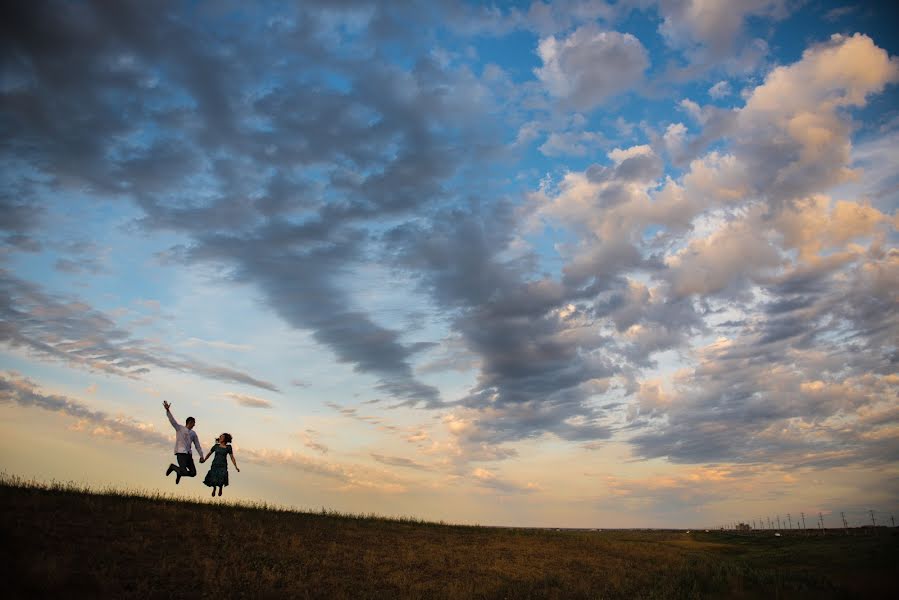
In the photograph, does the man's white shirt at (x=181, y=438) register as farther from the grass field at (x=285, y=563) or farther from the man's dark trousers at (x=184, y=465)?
the grass field at (x=285, y=563)

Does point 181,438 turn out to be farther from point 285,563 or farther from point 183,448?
point 285,563

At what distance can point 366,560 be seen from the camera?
2261 cm

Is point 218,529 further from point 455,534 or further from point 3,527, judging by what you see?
point 455,534

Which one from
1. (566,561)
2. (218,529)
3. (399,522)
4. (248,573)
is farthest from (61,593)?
(566,561)

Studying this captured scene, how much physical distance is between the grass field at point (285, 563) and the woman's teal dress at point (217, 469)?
1.23 m

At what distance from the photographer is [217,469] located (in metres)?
23.1

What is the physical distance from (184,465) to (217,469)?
1616 millimetres

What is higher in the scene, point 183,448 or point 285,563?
point 183,448

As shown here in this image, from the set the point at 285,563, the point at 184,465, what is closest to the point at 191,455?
the point at 184,465

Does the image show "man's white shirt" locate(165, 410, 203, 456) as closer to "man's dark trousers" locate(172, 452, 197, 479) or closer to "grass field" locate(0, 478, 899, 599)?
"man's dark trousers" locate(172, 452, 197, 479)

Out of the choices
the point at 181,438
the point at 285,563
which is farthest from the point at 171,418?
the point at 285,563

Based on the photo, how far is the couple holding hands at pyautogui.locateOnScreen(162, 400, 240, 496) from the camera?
21.6 m

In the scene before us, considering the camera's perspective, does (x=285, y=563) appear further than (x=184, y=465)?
No

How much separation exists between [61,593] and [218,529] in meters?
7.91
